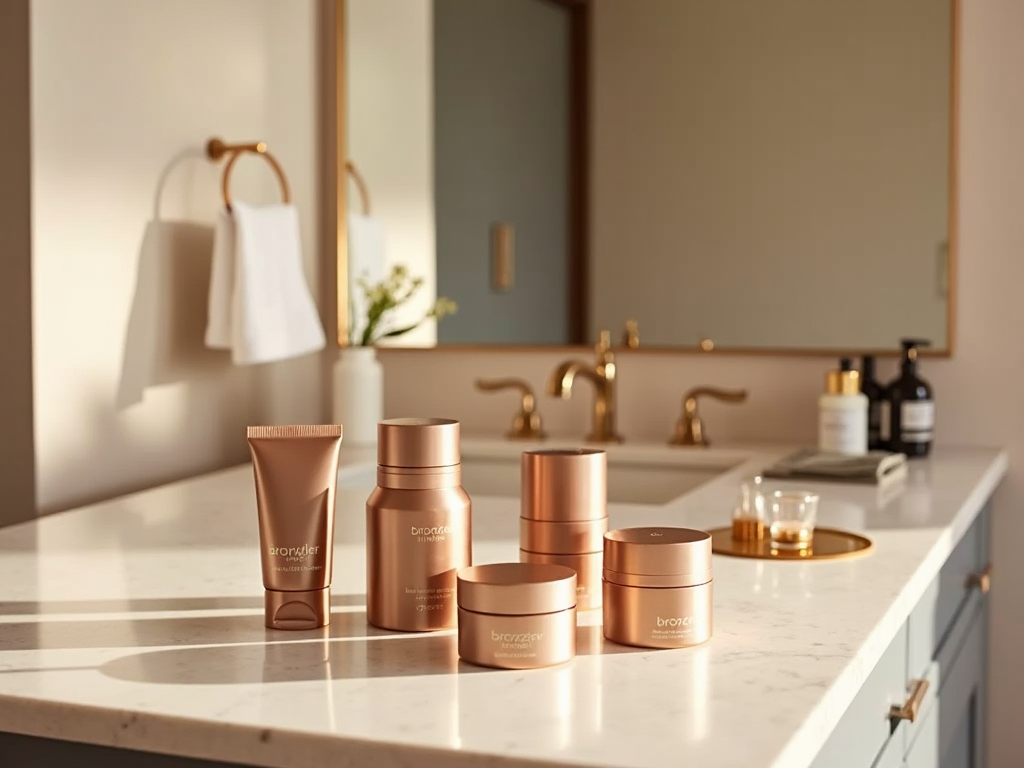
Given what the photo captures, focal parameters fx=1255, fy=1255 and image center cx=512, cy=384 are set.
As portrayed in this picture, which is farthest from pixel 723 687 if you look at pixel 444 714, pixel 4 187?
pixel 4 187

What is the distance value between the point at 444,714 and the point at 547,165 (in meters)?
1.66

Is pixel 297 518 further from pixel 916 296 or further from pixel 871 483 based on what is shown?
pixel 916 296

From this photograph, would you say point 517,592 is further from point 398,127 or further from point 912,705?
point 398,127

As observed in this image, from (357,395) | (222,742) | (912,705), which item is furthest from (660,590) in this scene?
(357,395)

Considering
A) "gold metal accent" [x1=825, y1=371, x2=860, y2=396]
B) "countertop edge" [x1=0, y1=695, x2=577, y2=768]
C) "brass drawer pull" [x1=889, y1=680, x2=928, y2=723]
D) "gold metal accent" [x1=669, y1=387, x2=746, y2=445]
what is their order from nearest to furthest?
"countertop edge" [x1=0, y1=695, x2=577, y2=768] → "brass drawer pull" [x1=889, y1=680, x2=928, y2=723] → "gold metal accent" [x1=825, y1=371, x2=860, y2=396] → "gold metal accent" [x1=669, y1=387, x2=746, y2=445]

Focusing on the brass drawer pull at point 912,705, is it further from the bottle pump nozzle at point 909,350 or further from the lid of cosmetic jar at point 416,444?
the bottle pump nozzle at point 909,350

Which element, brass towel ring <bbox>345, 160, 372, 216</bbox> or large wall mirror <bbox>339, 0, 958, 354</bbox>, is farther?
brass towel ring <bbox>345, 160, 372, 216</bbox>

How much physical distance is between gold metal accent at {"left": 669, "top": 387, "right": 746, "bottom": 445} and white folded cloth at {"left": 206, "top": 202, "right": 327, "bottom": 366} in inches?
27.2

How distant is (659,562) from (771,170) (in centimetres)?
139

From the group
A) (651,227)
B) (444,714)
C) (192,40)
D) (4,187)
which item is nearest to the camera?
(444,714)

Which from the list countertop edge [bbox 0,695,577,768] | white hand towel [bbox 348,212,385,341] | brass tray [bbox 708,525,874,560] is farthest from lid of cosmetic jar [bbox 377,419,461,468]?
white hand towel [bbox 348,212,385,341]

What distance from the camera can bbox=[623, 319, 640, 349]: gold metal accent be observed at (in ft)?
7.58

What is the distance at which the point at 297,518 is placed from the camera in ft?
3.30

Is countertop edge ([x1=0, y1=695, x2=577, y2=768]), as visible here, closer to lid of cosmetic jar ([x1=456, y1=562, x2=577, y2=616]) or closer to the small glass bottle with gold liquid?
lid of cosmetic jar ([x1=456, y1=562, x2=577, y2=616])
